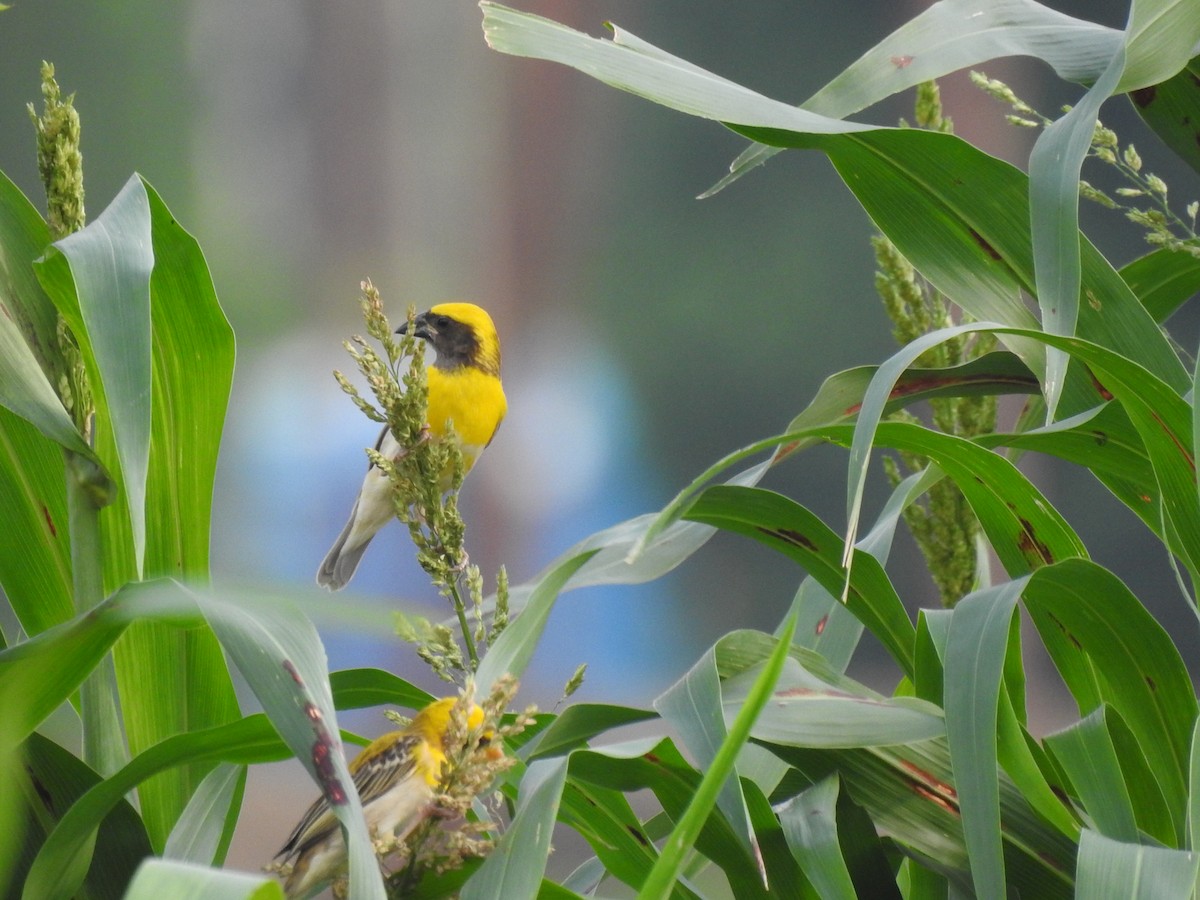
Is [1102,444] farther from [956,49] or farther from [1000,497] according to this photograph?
[956,49]

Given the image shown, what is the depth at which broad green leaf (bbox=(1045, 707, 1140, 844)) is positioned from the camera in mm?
380

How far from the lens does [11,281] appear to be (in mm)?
434

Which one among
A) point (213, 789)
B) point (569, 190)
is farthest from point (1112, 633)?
point (569, 190)

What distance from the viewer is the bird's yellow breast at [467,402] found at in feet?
4.09

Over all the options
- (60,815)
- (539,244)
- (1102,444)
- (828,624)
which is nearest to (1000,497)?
(1102,444)

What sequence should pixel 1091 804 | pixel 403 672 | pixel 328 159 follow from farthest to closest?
pixel 328 159 → pixel 403 672 → pixel 1091 804

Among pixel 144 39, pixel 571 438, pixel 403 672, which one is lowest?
pixel 403 672

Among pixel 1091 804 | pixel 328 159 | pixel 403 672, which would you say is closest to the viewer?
pixel 1091 804

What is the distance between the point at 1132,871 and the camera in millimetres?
326

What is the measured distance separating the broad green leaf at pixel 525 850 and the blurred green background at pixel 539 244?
1946mm

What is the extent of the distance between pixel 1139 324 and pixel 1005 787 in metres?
0.18

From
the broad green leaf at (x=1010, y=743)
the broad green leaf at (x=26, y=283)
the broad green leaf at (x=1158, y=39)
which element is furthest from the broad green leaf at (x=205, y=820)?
the broad green leaf at (x=1158, y=39)

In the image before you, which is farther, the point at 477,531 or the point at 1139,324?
the point at 477,531

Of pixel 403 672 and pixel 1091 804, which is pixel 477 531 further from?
pixel 1091 804
